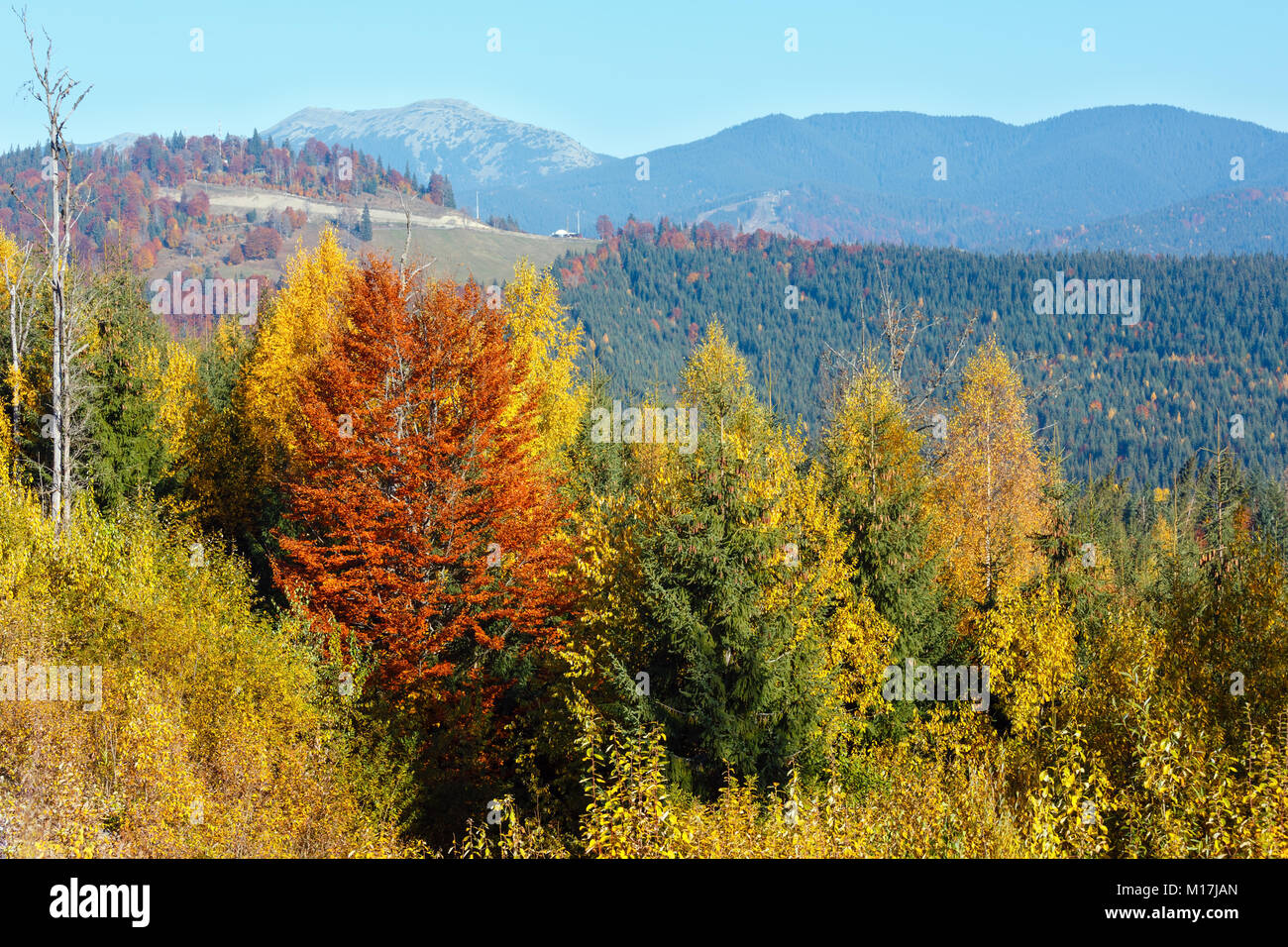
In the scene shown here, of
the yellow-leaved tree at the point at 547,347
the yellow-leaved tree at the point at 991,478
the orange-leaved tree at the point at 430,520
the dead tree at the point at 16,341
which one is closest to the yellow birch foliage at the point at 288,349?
the yellow-leaved tree at the point at 547,347

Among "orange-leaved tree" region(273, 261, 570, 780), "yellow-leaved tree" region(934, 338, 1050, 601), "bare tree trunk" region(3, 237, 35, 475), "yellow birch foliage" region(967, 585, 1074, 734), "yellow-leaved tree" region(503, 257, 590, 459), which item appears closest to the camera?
"orange-leaved tree" region(273, 261, 570, 780)

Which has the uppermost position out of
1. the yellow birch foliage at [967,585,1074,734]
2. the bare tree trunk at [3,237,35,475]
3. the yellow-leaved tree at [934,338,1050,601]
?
the bare tree trunk at [3,237,35,475]

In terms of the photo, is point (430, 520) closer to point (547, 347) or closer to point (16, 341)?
point (16, 341)

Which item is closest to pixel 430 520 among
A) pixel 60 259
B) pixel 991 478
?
pixel 60 259

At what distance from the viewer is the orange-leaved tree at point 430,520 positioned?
2597cm

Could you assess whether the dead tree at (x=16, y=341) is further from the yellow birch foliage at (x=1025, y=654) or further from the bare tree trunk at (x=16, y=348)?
the yellow birch foliage at (x=1025, y=654)

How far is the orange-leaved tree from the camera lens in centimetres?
2597

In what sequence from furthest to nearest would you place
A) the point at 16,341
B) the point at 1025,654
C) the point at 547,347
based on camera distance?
the point at 547,347 → the point at 16,341 → the point at 1025,654

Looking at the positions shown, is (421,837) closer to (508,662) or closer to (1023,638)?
(508,662)

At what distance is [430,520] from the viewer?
1077 inches

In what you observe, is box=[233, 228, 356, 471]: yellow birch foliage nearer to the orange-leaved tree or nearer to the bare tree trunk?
the bare tree trunk

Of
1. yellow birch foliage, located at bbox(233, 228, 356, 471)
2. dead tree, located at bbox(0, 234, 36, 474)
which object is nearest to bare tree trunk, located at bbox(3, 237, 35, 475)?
dead tree, located at bbox(0, 234, 36, 474)

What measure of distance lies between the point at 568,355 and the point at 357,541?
1838 cm

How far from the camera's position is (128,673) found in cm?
1750
